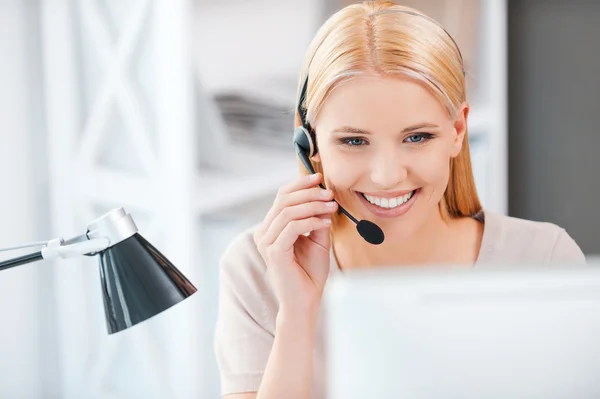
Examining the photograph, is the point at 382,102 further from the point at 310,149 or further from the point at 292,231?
the point at 292,231

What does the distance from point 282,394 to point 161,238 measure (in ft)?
2.08

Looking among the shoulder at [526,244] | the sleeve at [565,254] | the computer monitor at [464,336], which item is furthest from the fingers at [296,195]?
the computer monitor at [464,336]

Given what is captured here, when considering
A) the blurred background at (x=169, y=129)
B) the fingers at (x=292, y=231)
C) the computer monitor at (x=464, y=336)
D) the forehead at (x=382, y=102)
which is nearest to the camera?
the computer monitor at (x=464, y=336)

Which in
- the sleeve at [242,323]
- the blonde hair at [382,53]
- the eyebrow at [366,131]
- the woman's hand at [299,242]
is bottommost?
the sleeve at [242,323]

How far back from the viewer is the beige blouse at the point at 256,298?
135 cm

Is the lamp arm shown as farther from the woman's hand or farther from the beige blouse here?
the beige blouse

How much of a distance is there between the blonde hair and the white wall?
2.66ft

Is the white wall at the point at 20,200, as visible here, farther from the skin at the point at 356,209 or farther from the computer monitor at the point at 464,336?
the computer monitor at the point at 464,336

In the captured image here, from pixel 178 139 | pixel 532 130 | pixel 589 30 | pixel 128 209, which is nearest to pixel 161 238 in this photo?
pixel 128 209

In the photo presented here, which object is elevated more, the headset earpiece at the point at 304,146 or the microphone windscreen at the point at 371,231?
the headset earpiece at the point at 304,146

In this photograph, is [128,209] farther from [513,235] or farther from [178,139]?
[513,235]

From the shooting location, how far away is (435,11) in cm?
175

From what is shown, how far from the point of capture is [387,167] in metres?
1.32

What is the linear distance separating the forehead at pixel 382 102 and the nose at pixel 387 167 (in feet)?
0.18
